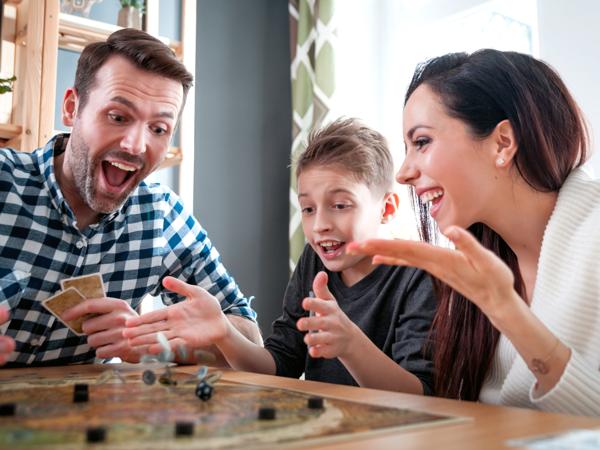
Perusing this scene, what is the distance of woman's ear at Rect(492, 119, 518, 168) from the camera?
4.16 feet

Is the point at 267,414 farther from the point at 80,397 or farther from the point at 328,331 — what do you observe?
the point at 328,331

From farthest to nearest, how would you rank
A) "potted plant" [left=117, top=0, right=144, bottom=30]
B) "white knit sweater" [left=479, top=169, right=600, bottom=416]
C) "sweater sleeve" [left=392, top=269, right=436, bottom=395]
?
"potted plant" [left=117, top=0, right=144, bottom=30] < "sweater sleeve" [left=392, top=269, right=436, bottom=395] < "white knit sweater" [left=479, top=169, right=600, bottom=416]

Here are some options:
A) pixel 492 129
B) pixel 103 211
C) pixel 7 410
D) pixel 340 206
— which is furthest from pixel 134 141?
pixel 7 410

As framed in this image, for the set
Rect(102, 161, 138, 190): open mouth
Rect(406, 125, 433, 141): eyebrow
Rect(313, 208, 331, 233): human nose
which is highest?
Rect(406, 125, 433, 141): eyebrow

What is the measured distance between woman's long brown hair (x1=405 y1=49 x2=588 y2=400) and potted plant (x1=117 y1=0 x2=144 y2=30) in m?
1.77

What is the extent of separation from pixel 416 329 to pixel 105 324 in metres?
0.69

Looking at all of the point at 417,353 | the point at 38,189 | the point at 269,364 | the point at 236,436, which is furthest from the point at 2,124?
the point at 236,436

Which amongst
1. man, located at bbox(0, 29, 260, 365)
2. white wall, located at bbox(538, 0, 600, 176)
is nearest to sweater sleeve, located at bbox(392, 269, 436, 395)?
man, located at bbox(0, 29, 260, 365)

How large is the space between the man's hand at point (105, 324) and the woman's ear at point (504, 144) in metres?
0.85

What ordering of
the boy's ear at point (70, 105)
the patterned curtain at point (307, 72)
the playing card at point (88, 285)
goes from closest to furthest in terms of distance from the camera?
the playing card at point (88, 285) < the boy's ear at point (70, 105) < the patterned curtain at point (307, 72)

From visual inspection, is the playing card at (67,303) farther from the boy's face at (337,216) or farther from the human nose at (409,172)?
the human nose at (409,172)

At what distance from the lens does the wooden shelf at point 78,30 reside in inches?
98.6

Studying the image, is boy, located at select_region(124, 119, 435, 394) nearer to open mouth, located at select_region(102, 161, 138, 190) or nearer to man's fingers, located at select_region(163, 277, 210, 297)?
man's fingers, located at select_region(163, 277, 210, 297)

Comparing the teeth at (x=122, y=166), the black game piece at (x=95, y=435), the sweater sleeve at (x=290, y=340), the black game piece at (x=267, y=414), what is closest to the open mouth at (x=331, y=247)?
the sweater sleeve at (x=290, y=340)
